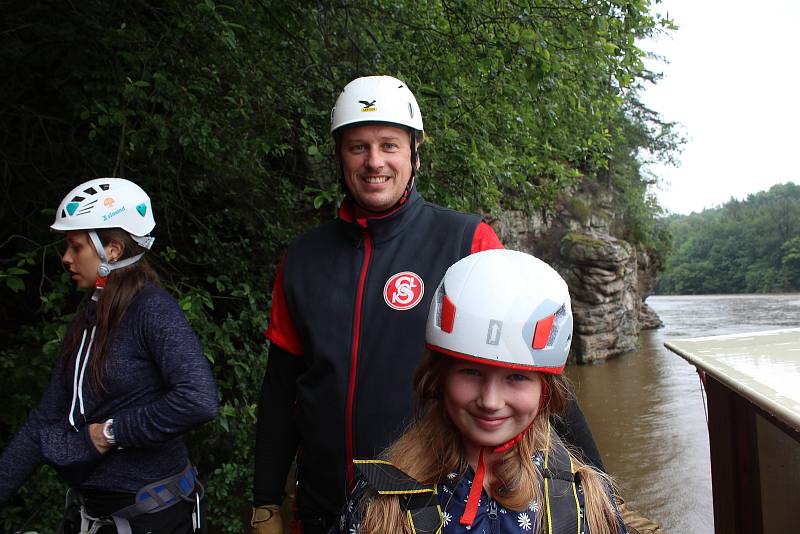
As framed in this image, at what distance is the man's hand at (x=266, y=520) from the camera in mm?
2129

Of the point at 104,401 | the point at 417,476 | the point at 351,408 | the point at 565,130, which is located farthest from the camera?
the point at 565,130

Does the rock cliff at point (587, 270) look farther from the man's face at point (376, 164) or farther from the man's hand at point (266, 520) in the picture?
the man's hand at point (266, 520)

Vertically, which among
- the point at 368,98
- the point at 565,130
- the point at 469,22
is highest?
the point at 469,22

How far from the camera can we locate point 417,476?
1446mm

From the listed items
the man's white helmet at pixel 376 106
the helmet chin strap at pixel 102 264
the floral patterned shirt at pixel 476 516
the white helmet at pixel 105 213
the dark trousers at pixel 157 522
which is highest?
the man's white helmet at pixel 376 106

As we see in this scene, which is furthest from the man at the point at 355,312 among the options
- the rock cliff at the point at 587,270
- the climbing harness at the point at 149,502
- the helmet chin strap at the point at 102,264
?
the rock cliff at the point at 587,270

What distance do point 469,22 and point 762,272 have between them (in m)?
68.5

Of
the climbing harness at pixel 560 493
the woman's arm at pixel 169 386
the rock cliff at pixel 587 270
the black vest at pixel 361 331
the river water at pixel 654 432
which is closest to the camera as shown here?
the climbing harness at pixel 560 493

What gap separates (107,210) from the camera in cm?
245

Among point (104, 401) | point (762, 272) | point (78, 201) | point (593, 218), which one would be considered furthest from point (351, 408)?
point (762, 272)

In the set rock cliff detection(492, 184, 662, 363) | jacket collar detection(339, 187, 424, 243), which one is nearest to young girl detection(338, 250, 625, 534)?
jacket collar detection(339, 187, 424, 243)

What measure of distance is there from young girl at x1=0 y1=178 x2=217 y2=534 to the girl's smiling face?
115 centimetres

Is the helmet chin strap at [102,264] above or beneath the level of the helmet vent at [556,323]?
above

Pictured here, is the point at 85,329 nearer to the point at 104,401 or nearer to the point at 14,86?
the point at 104,401
